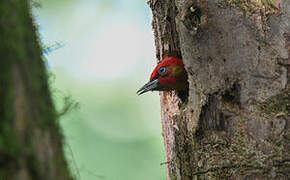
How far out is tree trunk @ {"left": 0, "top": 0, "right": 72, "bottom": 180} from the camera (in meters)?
1.49

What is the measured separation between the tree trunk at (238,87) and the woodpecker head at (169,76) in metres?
0.90

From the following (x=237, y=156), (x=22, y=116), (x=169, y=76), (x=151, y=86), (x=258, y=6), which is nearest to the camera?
(x=22, y=116)

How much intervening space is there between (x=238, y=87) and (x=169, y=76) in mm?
1402

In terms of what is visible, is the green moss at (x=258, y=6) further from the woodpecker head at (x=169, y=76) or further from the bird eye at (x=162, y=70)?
the bird eye at (x=162, y=70)

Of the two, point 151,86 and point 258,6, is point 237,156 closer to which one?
point 258,6

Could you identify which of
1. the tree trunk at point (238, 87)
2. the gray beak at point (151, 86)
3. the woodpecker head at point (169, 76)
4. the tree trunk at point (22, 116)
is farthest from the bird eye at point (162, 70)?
the tree trunk at point (22, 116)

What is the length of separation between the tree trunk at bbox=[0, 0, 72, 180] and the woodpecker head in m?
3.07

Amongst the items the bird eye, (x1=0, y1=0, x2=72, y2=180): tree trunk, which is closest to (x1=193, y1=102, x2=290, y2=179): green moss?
the bird eye

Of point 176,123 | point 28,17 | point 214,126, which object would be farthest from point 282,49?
point 28,17

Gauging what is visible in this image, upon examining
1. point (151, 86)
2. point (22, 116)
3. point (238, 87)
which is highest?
point (151, 86)

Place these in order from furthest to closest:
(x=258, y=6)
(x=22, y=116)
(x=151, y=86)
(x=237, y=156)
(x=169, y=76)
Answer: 1. (x=151, y=86)
2. (x=169, y=76)
3. (x=258, y=6)
4. (x=237, y=156)
5. (x=22, y=116)

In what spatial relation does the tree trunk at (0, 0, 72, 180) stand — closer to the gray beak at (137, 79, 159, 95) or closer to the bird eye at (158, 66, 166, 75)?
the bird eye at (158, 66, 166, 75)

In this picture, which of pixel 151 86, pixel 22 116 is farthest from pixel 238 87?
pixel 22 116

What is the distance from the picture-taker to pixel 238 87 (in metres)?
3.48
